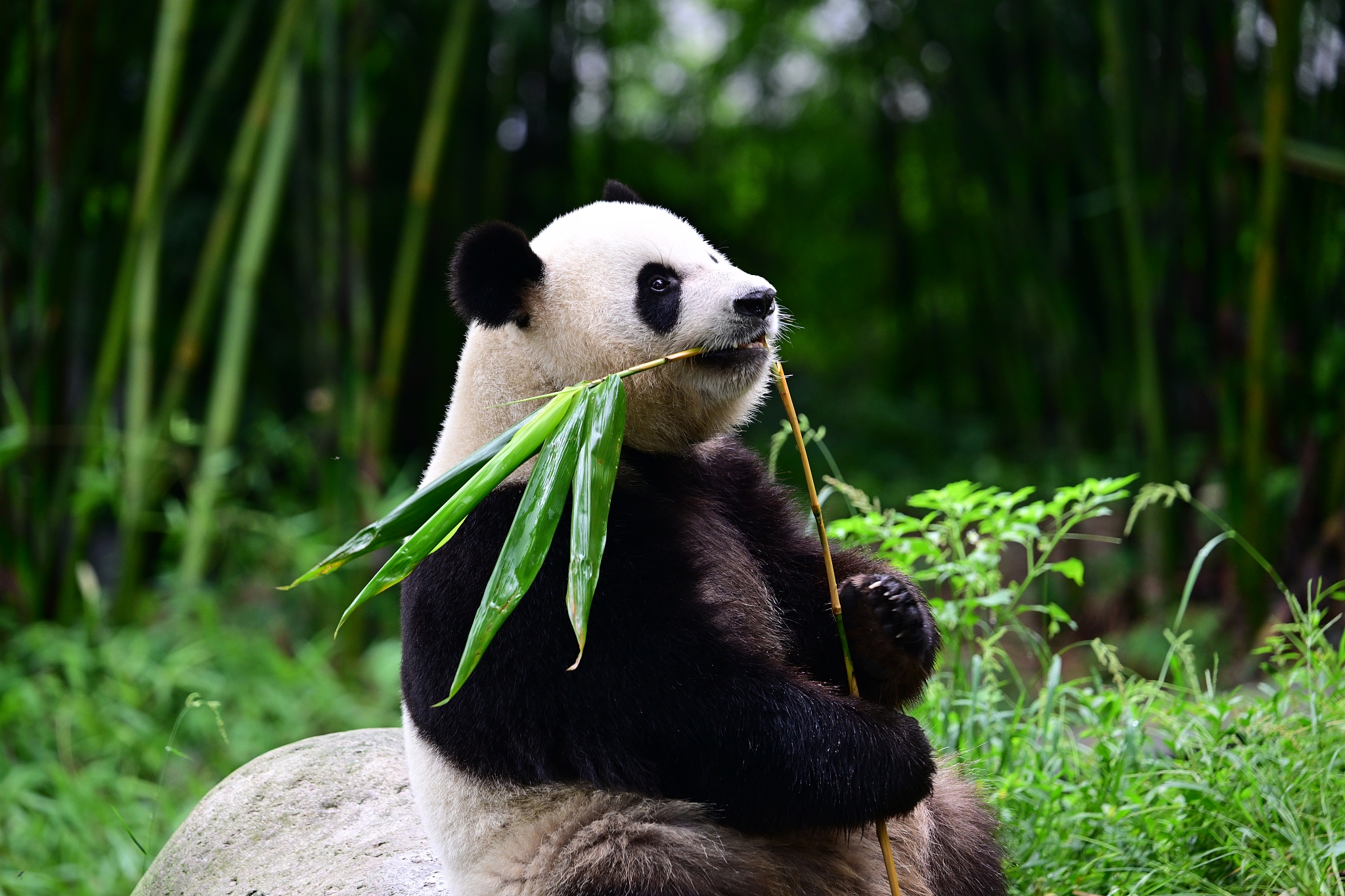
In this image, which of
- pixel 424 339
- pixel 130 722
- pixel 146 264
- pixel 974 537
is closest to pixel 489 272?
pixel 974 537

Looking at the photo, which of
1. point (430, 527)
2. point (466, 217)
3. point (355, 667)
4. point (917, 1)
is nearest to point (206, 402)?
point (466, 217)

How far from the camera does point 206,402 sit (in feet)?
20.5

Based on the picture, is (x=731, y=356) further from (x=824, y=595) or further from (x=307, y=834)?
(x=307, y=834)

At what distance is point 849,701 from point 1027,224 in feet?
12.6

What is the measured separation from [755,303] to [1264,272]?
102 inches

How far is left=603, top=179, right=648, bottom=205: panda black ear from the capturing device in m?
2.33

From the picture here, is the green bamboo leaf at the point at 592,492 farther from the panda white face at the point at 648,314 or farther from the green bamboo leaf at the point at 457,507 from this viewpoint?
the panda white face at the point at 648,314

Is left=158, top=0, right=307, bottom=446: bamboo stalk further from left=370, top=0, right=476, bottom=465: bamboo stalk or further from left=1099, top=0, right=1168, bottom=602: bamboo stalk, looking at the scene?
left=1099, top=0, right=1168, bottom=602: bamboo stalk

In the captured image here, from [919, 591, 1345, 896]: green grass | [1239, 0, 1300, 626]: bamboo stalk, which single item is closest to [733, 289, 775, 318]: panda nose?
[919, 591, 1345, 896]: green grass

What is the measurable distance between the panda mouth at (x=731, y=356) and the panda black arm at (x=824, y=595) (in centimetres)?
27

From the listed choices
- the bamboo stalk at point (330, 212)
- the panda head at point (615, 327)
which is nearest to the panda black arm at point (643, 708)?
the panda head at point (615, 327)

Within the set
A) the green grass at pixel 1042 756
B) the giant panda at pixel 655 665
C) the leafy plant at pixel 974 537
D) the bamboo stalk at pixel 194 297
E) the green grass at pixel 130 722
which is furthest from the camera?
the bamboo stalk at pixel 194 297

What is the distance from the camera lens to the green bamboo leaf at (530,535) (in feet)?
5.08

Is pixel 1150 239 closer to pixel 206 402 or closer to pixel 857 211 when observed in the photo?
pixel 857 211
